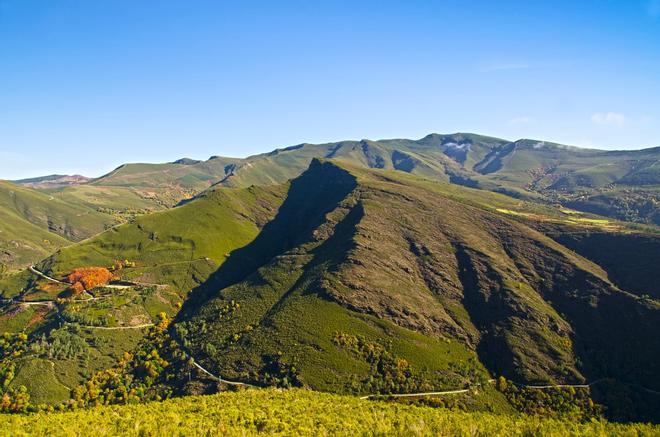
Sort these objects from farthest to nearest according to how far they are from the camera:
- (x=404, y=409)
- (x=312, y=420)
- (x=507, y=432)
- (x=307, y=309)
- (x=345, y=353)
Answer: (x=307, y=309) < (x=345, y=353) < (x=404, y=409) < (x=312, y=420) < (x=507, y=432)

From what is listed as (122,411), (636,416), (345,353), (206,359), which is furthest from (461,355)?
(122,411)

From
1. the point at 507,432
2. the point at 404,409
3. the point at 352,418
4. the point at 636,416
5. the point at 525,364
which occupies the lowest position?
the point at 636,416

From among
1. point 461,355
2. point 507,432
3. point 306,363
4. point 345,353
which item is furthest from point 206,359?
point 507,432

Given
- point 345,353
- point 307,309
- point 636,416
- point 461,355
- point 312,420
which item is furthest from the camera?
point 307,309

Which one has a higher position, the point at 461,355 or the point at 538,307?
the point at 538,307

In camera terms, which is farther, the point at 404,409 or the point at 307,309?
the point at 307,309

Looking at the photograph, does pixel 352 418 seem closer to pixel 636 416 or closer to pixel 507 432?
pixel 507 432
